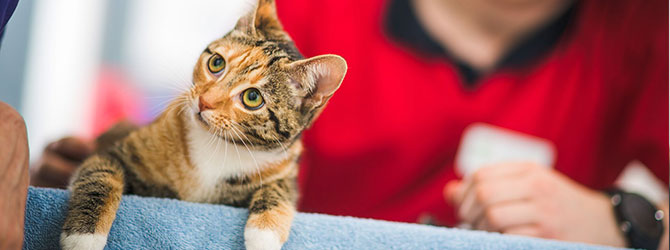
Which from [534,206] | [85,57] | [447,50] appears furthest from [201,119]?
[85,57]

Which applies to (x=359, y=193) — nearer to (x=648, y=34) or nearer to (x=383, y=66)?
(x=383, y=66)

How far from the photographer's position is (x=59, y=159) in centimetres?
83

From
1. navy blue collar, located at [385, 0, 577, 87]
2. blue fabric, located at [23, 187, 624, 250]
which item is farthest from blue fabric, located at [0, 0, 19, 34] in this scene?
navy blue collar, located at [385, 0, 577, 87]

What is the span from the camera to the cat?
0.47 meters

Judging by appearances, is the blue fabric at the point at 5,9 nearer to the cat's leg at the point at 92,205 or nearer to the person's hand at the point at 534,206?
the cat's leg at the point at 92,205

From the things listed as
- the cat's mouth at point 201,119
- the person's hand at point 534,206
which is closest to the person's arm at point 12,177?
the cat's mouth at point 201,119

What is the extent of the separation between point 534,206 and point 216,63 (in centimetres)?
61

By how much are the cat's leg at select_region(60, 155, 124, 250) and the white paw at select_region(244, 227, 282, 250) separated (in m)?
0.13

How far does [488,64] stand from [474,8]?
0.43ft

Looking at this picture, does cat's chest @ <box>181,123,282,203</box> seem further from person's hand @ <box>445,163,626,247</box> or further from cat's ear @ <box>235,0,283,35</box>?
person's hand @ <box>445,163,626,247</box>

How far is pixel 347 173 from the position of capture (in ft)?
3.81

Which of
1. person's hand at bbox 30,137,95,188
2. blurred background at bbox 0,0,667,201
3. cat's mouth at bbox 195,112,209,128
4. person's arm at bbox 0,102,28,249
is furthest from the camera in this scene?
blurred background at bbox 0,0,667,201

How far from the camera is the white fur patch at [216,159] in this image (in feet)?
1.79

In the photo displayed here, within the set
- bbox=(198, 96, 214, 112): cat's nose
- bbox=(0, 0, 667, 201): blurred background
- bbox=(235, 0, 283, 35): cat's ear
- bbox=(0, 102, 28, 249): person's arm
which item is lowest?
bbox=(0, 0, 667, 201): blurred background
